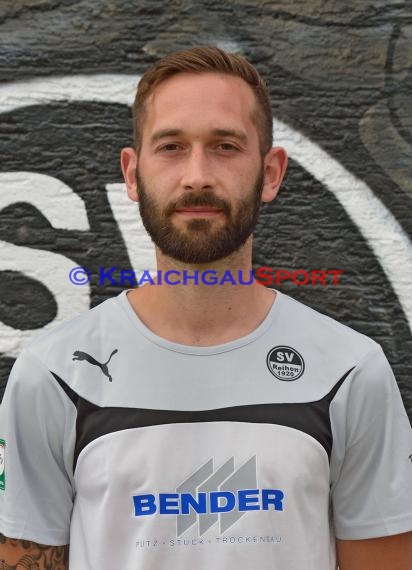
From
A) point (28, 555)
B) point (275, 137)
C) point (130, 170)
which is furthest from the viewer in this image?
point (275, 137)

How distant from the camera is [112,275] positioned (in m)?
3.02

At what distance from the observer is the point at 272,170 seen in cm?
177

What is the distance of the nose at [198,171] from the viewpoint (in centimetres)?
152

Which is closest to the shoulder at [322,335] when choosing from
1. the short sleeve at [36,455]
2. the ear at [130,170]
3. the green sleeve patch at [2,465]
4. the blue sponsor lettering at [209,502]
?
the blue sponsor lettering at [209,502]

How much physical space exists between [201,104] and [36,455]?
3.23 ft

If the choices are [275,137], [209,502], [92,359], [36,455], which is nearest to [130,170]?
[92,359]

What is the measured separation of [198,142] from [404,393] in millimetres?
1932

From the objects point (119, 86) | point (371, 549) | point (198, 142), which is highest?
point (119, 86)

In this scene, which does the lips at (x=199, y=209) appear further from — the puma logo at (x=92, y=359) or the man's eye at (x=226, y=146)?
the puma logo at (x=92, y=359)

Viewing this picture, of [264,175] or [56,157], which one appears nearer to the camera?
[264,175]

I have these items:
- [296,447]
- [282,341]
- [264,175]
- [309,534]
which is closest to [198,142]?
[264,175]

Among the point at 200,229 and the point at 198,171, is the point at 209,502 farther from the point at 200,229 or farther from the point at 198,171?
the point at 198,171

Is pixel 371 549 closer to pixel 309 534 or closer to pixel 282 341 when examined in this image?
pixel 309 534

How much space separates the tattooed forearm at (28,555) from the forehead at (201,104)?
111cm
